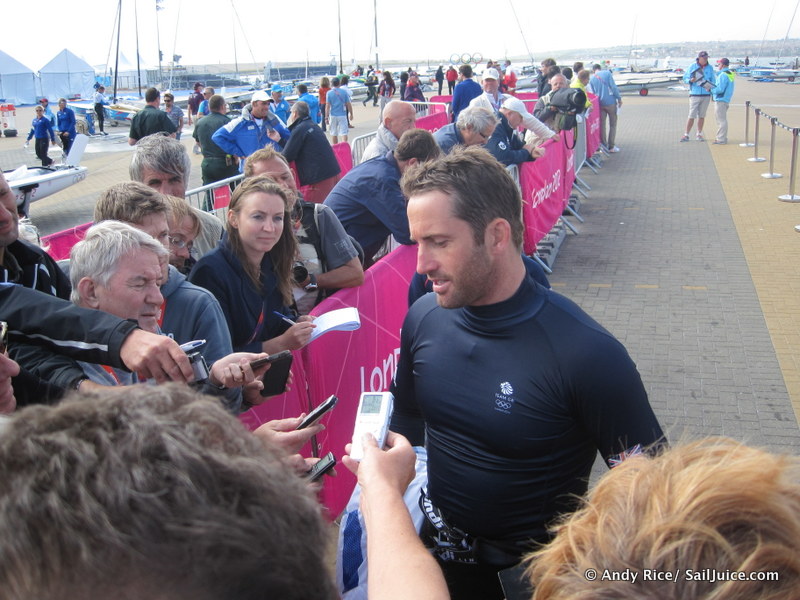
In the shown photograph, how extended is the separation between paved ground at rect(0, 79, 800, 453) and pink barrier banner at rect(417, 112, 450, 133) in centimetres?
393

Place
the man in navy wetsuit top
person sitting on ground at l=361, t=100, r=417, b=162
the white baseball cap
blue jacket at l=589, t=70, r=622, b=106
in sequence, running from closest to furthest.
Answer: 1. the man in navy wetsuit top
2. person sitting on ground at l=361, t=100, r=417, b=162
3. the white baseball cap
4. blue jacket at l=589, t=70, r=622, b=106

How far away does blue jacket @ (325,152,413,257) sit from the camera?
17.3 feet

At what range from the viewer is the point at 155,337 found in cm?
212

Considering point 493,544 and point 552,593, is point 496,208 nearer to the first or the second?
point 493,544

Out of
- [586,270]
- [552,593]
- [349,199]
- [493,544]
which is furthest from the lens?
[586,270]

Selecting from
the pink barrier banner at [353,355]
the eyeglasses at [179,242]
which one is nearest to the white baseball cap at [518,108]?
the pink barrier banner at [353,355]

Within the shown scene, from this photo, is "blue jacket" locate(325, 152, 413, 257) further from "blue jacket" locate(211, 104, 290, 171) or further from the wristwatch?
"blue jacket" locate(211, 104, 290, 171)

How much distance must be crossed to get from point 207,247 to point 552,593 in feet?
12.1

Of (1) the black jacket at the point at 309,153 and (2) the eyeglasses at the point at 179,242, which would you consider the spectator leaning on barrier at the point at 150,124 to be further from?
(2) the eyeglasses at the point at 179,242

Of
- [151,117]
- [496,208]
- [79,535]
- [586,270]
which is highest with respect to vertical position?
[151,117]

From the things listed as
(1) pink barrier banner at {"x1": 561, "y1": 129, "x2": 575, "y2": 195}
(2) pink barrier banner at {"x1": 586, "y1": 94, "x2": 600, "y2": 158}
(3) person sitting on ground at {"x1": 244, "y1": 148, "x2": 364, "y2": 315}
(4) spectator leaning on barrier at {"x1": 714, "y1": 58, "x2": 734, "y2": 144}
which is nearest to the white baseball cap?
(1) pink barrier banner at {"x1": 561, "y1": 129, "x2": 575, "y2": 195}

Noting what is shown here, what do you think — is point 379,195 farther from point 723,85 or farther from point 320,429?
point 723,85

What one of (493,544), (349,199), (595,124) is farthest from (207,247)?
(595,124)

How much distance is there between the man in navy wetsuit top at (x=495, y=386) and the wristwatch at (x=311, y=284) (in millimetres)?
1673
